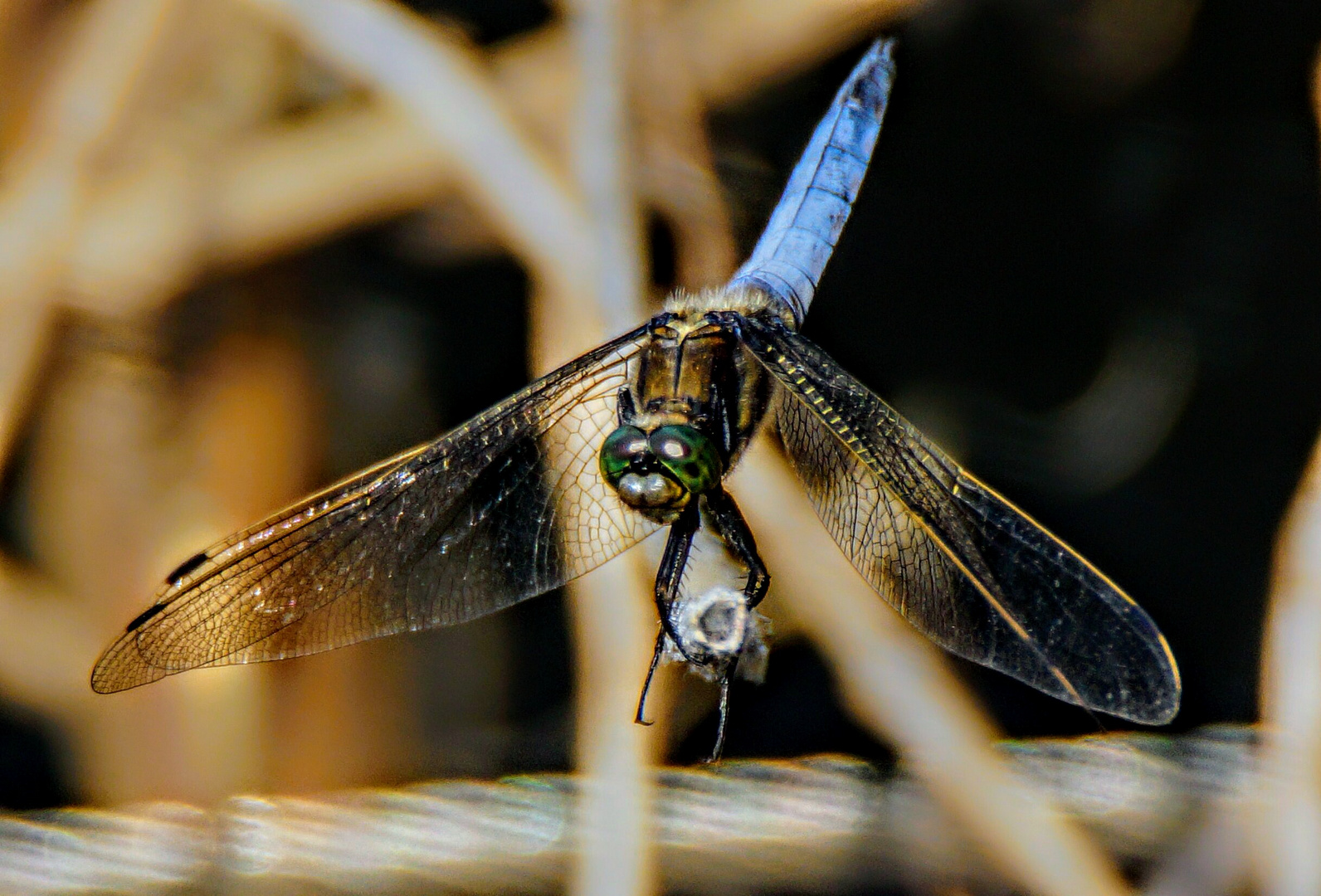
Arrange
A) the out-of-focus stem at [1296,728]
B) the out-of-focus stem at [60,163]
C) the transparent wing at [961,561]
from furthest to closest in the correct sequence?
1. the out-of-focus stem at [60,163]
2. the out-of-focus stem at [1296,728]
3. the transparent wing at [961,561]

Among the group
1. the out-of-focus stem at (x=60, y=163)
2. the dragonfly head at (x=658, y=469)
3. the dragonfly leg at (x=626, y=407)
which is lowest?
the dragonfly head at (x=658, y=469)

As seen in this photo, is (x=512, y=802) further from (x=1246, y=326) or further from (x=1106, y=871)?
(x=1246, y=326)

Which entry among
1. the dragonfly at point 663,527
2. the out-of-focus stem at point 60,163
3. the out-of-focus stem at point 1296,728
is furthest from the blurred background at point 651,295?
the dragonfly at point 663,527

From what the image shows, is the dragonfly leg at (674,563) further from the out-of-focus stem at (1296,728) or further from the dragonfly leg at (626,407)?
the out-of-focus stem at (1296,728)

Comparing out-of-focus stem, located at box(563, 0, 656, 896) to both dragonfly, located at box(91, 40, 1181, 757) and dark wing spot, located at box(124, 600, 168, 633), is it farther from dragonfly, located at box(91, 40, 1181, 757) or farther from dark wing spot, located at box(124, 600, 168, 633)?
dark wing spot, located at box(124, 600, 168, 633)

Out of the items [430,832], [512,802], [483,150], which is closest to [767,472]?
[483,150]

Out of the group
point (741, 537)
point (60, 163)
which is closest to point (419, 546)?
point (741, 537)
